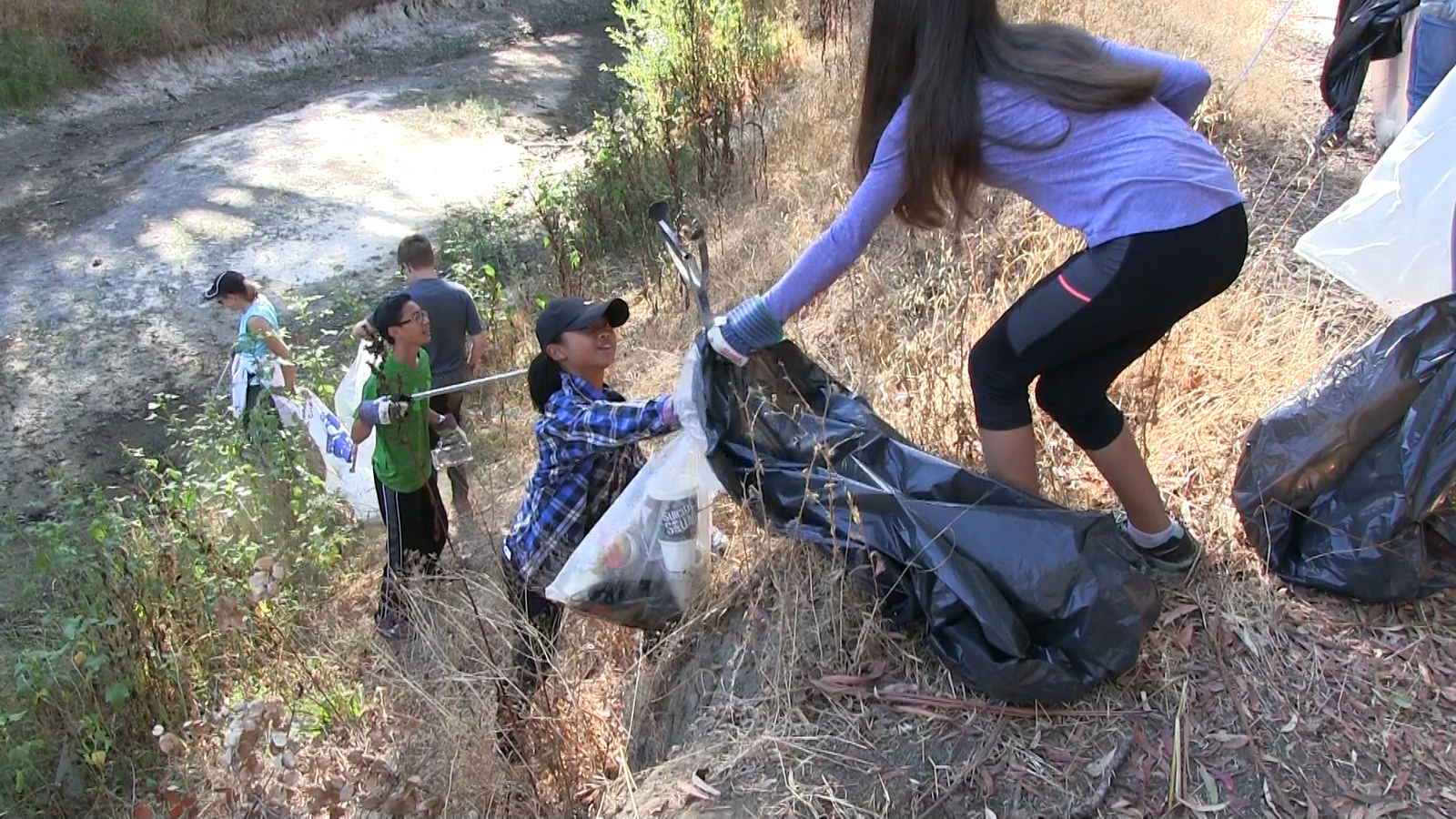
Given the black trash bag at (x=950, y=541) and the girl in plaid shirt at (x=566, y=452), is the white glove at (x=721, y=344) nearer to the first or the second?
the black trash bag at (x=950, y=541)

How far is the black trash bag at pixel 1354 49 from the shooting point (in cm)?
467

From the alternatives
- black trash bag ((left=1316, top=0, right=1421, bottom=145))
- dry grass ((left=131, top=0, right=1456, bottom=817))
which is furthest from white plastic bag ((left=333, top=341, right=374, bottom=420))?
black trash bag ((left=1316, top=0, right=1421, bottom=145))

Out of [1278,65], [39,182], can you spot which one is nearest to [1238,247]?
[1278,65]

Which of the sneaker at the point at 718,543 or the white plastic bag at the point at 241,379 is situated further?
the white plastic bag at the point at 241,379

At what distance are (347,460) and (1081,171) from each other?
3.24 metres

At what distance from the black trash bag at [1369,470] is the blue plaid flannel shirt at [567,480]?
154 centimetres

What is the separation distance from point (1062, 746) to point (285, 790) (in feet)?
6.23

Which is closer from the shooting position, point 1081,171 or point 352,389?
point 1081,171

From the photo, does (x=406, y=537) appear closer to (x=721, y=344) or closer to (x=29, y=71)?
(x=721, y=344)

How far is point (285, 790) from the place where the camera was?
256cm

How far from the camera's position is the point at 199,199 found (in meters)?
9.43

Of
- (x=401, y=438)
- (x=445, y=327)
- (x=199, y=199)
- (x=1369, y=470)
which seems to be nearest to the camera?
(x=1369, y=470)

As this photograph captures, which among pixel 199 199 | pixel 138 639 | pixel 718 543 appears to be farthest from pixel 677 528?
pixel 199 199

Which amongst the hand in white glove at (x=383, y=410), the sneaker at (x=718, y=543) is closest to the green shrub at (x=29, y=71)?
the hand in white glove at (x=383, y=410)
